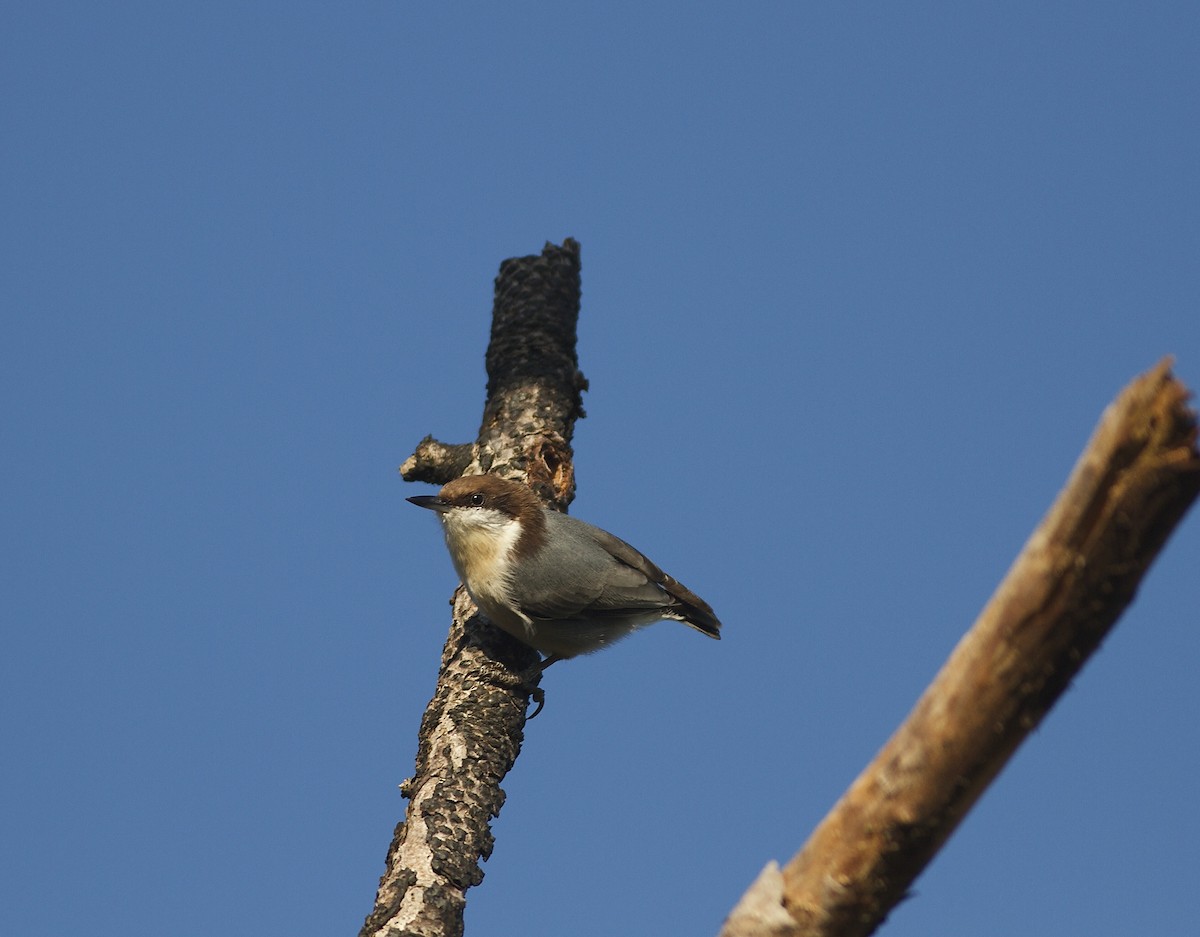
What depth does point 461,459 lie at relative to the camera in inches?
233

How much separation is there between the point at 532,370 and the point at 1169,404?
4332 millimetres

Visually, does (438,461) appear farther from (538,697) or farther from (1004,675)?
(1004,675)

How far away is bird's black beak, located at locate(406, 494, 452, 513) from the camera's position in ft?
17.5

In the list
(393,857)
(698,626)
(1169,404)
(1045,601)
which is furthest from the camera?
(698,626)

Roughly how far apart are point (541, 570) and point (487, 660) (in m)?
0.46

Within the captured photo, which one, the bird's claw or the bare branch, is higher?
the bare branch

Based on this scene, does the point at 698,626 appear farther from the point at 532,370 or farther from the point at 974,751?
the point at 974,751

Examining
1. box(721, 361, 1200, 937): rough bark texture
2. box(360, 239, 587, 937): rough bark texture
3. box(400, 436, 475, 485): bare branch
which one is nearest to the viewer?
box(721, 361, 1200, 937): rough bark texture

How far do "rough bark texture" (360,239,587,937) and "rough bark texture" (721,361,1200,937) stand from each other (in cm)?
175

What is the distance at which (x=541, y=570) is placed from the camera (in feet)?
16.8

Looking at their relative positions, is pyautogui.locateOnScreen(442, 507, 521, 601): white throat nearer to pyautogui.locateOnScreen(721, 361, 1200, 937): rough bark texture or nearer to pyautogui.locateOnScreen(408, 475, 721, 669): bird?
pyautogui.locateOnScreen(408, 475, 721, 669): bird

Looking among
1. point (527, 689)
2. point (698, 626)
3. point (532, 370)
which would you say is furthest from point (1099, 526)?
point (532, 370)

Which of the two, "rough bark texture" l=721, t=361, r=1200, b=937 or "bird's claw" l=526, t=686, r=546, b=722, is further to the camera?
"bird's claw" l=526, t=686, r=546, b=722

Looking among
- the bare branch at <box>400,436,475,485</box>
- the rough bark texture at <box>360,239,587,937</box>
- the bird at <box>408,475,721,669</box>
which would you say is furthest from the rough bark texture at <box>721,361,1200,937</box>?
the bare branch at <box>400,436,475,485</box>
